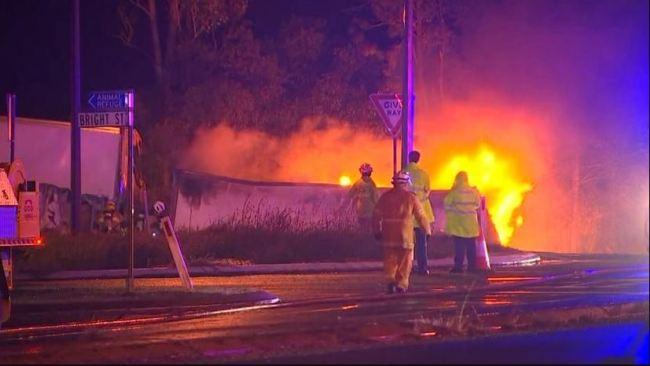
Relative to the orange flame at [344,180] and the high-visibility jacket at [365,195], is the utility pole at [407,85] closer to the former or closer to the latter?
the high-visibility jacket at [365,195]

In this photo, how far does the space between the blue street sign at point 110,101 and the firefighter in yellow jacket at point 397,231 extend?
153 inches

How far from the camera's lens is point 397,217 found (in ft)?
42.4

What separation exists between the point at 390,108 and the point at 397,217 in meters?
5.43

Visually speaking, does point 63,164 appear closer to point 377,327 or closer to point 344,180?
point 344,180

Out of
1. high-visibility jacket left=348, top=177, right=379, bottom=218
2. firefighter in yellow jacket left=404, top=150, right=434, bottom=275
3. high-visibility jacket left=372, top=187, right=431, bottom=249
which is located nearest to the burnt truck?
high-visibility jacket left=348, top=177, right=379, bottom=218

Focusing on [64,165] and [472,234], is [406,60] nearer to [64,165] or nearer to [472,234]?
[472,234]

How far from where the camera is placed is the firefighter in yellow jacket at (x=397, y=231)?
42.3 feet

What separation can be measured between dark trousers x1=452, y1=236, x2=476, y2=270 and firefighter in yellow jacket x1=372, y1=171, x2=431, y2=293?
11.0 feet

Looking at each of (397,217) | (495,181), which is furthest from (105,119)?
(495,181)

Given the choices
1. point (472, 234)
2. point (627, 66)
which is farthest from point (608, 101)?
point (472, 234)

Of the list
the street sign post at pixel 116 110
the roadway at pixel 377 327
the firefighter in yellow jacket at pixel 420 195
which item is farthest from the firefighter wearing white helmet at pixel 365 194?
the street sign post at pixel 116 110

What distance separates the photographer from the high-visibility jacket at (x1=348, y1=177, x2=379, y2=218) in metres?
18.2

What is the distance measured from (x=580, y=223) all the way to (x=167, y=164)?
12.4m

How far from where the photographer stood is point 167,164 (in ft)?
88.6
